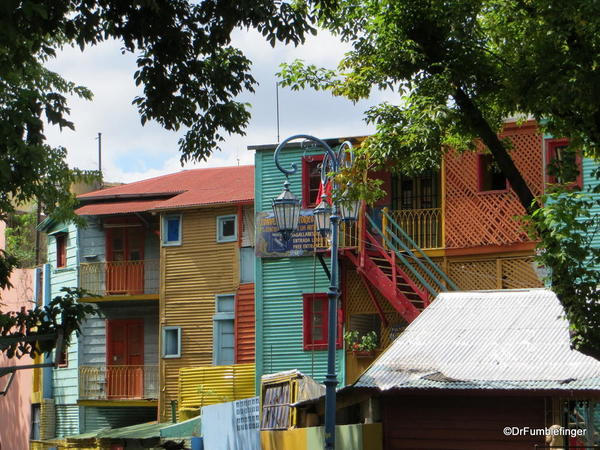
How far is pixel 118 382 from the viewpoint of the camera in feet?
121

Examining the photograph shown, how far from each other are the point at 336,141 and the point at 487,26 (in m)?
12.9

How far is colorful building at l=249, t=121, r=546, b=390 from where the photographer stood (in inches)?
1097

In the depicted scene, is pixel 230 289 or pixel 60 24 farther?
pixel 230 289

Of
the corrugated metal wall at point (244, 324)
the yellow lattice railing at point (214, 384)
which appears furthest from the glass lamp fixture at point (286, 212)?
the corrugated metal wall at point (244, 324)

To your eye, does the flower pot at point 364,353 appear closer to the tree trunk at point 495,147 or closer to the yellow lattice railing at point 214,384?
the yellow lattice railing at point 214,384

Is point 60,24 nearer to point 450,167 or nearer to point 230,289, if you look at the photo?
point 450,167

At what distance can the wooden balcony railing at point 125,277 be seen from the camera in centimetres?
3706

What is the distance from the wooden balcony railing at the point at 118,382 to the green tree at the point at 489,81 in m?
18.6

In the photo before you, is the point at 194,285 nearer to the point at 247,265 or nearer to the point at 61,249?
the point at 247,265

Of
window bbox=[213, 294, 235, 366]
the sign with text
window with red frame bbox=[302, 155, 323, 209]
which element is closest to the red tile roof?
the sign with text

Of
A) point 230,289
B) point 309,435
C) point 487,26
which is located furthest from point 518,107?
point 230,289

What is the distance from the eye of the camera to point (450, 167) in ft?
94.7

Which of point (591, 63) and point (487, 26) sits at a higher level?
point (487, 26)

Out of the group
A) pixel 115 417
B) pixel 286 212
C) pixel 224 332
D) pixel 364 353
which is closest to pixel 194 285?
pixel 224 332
